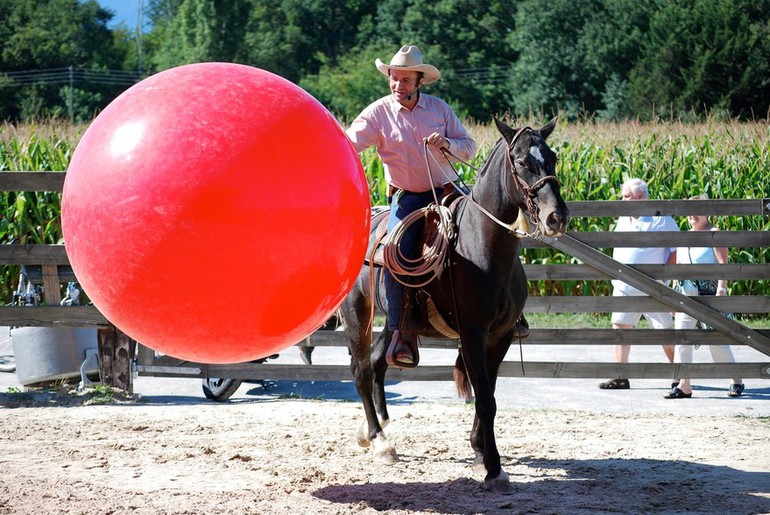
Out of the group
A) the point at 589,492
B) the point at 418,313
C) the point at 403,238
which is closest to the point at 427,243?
the point at 403,238

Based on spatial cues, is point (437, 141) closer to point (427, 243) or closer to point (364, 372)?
point (427, 243)

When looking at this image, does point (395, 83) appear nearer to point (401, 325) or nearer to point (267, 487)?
point (401, 325)

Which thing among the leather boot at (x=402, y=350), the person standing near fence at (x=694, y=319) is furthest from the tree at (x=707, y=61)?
the leather boot at (x=402, y=350)

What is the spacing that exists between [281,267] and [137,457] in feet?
11.6

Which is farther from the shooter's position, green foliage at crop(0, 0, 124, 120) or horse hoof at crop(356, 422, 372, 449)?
green foliage at crop(0, 0, 124, 120)

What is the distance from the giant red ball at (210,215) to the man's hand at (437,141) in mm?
2142

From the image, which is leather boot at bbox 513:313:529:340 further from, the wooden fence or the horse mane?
the wooden fence

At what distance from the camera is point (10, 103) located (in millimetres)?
54531

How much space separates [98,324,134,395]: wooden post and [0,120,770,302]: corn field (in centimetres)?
464

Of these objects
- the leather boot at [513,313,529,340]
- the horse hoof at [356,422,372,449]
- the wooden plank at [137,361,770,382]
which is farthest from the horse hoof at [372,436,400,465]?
the wooden plank at [137,361,770,382]

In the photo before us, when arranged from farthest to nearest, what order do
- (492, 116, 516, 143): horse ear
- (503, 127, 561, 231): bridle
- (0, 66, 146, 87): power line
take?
(0, 66, 146, 87): power line → (492, 116, 516, 143): horse ear → (503, 127, 561, 231): bridle

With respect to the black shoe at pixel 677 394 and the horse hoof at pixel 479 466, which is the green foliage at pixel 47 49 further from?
the horse hoof at pixel 479 466

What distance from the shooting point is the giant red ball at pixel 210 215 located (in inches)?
153

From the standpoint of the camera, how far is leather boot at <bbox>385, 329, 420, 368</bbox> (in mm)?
6594
